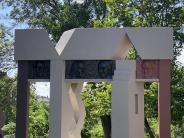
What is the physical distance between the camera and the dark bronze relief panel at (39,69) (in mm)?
20859

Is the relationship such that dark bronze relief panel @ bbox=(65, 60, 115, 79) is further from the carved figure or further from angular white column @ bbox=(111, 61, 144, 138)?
the carved figure

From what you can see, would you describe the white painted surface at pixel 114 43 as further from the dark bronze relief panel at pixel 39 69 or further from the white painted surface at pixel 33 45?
the dark bronze relief panel at pixel 39 69

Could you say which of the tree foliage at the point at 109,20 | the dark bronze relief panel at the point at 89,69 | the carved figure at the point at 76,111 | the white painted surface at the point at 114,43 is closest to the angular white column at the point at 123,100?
the dark bronze relief panel at the point at 89,69

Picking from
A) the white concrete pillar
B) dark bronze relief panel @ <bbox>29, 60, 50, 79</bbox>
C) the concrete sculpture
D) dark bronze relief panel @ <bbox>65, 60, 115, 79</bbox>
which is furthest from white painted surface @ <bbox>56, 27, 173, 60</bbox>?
dark bronze relief panel @ <bbox>29, 60, 50, 79</bbox>

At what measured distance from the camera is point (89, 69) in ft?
66.9

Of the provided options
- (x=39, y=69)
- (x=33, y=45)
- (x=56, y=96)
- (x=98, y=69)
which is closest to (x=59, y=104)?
(x=56, y=96)

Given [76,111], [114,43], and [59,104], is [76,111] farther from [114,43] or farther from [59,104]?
[114,43]

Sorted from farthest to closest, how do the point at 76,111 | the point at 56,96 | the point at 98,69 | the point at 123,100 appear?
the point at 76,111 < the point at 56,96 < the point at 98,69 < the point at 123,100

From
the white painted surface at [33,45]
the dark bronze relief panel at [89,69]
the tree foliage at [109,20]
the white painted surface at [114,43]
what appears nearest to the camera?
the white painted surface at [114,43]

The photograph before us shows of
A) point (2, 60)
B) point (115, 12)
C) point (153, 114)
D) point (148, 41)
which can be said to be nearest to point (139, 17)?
point (115, 12)

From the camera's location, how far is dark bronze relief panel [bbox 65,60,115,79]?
20141mm

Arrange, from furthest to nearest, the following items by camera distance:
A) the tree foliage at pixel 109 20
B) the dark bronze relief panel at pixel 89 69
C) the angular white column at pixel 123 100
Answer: the tree foliage at pixel 109 20 < the dark bronze relief panel at pixel 89 69 < the angular white column at pixel 123 100

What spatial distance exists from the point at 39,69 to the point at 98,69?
2.39 m

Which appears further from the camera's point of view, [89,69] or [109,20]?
[109,20]
